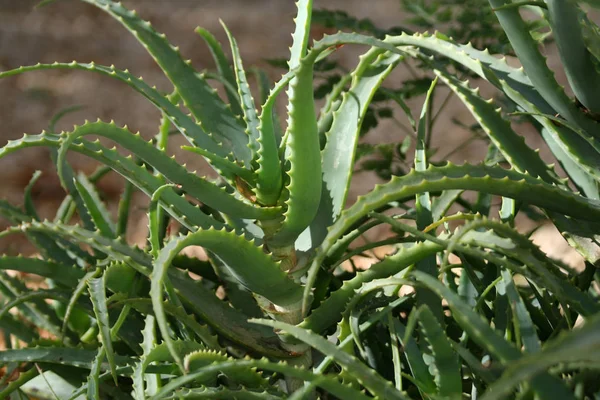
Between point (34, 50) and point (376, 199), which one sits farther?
point (34, 50)

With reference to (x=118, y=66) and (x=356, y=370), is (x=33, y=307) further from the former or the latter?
(x=118, y=66)

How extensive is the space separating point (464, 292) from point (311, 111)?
220 millimetres

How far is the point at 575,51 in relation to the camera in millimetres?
489

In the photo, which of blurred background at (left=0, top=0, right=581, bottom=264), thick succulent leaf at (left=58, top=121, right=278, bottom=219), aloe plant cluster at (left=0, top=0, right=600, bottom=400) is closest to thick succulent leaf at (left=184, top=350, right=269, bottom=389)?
aloe plant cluster at (left=0, top=0, right=600, bottom=400)

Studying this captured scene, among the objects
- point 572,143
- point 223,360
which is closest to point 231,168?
point 223,360

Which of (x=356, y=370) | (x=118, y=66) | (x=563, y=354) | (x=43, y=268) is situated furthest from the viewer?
(x=118, y=66)

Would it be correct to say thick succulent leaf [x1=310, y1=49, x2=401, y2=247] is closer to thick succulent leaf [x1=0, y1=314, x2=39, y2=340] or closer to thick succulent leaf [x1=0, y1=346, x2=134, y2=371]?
thick succulent leaf [x1=0, y1=346, x2=134, y2=371]

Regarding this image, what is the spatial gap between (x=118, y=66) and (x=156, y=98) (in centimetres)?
201

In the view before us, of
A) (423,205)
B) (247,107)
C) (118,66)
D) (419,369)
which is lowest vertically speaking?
(419,369)

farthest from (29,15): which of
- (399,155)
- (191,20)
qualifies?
(399,155)

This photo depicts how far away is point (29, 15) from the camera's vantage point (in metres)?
2.68

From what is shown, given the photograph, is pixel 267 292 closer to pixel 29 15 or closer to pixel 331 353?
pixel 331 353

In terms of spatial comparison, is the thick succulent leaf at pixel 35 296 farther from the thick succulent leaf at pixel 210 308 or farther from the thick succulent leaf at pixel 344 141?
the thick succulent leaf at pixel 344 141

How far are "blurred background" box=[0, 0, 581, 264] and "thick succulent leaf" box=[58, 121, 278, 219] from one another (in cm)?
138
